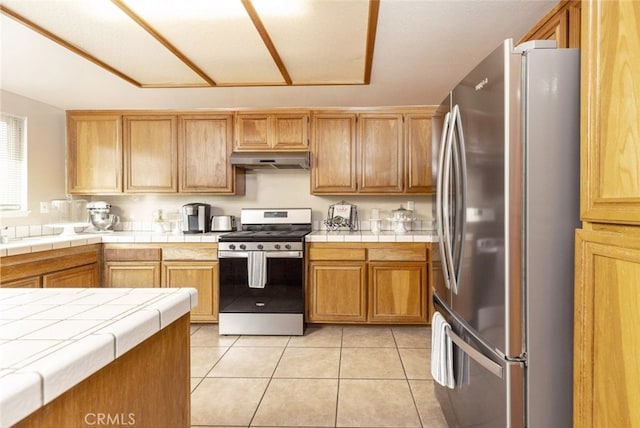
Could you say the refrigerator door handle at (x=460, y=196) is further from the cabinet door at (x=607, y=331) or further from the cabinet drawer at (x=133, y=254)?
the cabinet drawer at (x=133, y=254)

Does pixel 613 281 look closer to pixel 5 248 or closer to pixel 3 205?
pixel 5 248

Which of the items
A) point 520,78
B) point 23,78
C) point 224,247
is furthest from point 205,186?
point 520,78

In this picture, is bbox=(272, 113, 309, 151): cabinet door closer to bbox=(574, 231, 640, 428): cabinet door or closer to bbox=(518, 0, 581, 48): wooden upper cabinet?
bbox=(518, 0, 581, 48): wooden upper cabinet

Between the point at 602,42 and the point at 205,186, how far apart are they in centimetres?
350

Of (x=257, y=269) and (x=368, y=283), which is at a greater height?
(x=257, y=269)

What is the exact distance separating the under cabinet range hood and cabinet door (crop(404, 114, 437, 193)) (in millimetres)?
1026

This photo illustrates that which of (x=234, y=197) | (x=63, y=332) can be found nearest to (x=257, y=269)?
(x=234, y=197)

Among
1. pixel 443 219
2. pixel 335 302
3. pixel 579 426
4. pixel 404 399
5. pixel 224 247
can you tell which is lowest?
pixel 404 399

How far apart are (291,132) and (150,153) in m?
1.50

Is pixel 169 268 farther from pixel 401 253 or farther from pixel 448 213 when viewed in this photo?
pixel 448 213

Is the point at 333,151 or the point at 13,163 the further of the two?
the point at 333,151

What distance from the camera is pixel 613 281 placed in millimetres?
980

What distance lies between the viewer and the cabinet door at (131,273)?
3596mm

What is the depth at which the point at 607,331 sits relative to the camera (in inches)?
39.4
